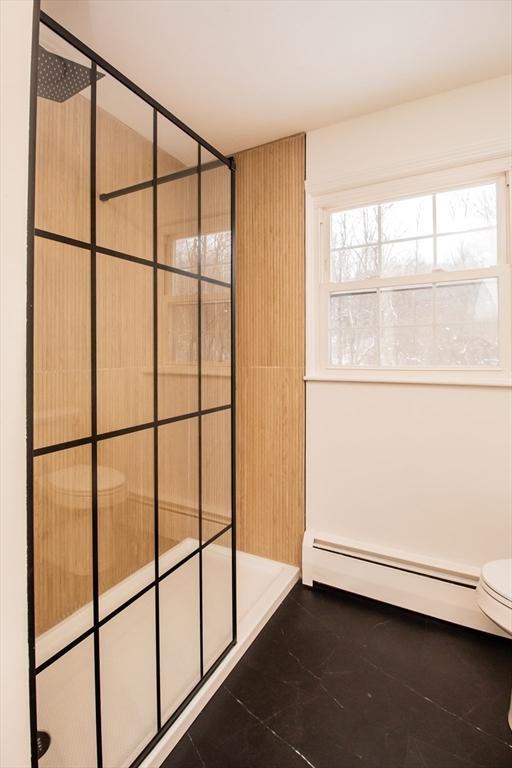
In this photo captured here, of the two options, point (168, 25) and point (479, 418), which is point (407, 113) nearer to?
point (168, 25)

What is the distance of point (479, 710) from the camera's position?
146cm

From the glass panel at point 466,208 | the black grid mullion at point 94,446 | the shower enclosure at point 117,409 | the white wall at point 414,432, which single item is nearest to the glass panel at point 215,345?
the shower enclosure at point 117,409

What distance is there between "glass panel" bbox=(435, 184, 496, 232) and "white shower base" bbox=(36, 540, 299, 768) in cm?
188

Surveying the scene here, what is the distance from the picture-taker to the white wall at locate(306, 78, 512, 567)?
6.07 ft

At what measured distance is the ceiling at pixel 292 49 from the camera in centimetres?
145

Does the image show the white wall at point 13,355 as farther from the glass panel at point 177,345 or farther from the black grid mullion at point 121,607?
the glass panel at point 177,345

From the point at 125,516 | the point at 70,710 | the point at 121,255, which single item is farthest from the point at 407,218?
the point at 70,710

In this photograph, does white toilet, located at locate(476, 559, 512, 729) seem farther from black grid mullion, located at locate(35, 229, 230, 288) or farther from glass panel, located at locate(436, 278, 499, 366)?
black grid mullion, located at locate(35, 229, 230, 288)

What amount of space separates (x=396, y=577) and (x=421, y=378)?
1.01 meters

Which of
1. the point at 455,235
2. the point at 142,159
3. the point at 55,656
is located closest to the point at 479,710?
the point at 55,656

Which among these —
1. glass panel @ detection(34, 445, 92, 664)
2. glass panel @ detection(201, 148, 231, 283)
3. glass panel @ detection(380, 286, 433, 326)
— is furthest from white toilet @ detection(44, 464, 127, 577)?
glass panel @ detection(380, 286, 433, 326)

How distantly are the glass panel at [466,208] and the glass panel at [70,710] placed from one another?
7.38 ft

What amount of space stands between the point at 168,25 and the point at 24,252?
1314 millimetres

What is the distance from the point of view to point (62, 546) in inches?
40.5
